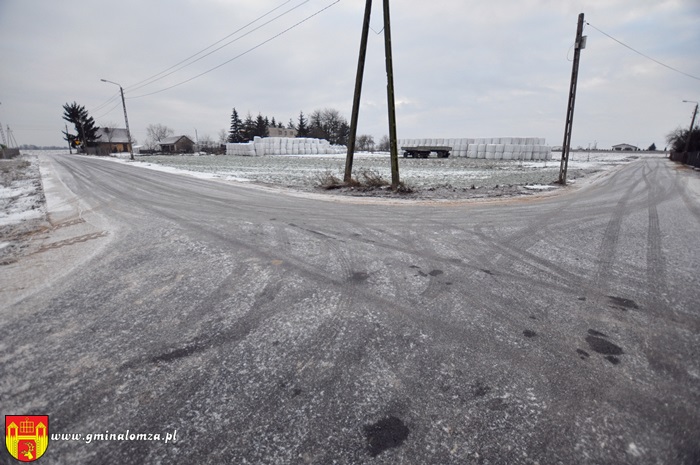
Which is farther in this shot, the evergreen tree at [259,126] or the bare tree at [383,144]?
the bare tree at [383,144]

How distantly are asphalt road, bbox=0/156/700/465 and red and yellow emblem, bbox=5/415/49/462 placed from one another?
5 cm

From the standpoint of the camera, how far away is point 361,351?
245 centimetres

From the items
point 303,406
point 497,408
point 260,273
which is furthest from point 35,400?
point 497,408

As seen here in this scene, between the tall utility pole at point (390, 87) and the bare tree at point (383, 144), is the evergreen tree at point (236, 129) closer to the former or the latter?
the bare tree at point (383, 144)

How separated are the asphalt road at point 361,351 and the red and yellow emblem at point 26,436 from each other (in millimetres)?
52

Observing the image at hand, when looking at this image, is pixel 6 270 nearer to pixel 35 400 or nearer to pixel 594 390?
pixel 35 400

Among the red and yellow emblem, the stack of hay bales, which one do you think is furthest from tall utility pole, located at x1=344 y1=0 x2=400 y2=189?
the stack of hay bales

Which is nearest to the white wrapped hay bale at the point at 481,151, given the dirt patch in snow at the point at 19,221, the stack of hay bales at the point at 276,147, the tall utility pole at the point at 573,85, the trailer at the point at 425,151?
the trailer at the point at 425,151

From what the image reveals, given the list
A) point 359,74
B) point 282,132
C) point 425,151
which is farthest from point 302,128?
point 359,74

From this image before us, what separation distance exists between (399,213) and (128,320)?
5986 millimetres

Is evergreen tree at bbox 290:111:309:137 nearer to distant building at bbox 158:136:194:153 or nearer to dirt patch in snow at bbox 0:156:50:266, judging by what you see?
distant building at bbox 158:136:194:153

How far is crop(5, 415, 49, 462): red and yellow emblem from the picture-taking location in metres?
1.67

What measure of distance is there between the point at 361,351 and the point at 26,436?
2001 millimetres

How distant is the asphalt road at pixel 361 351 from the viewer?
1.71 metres
